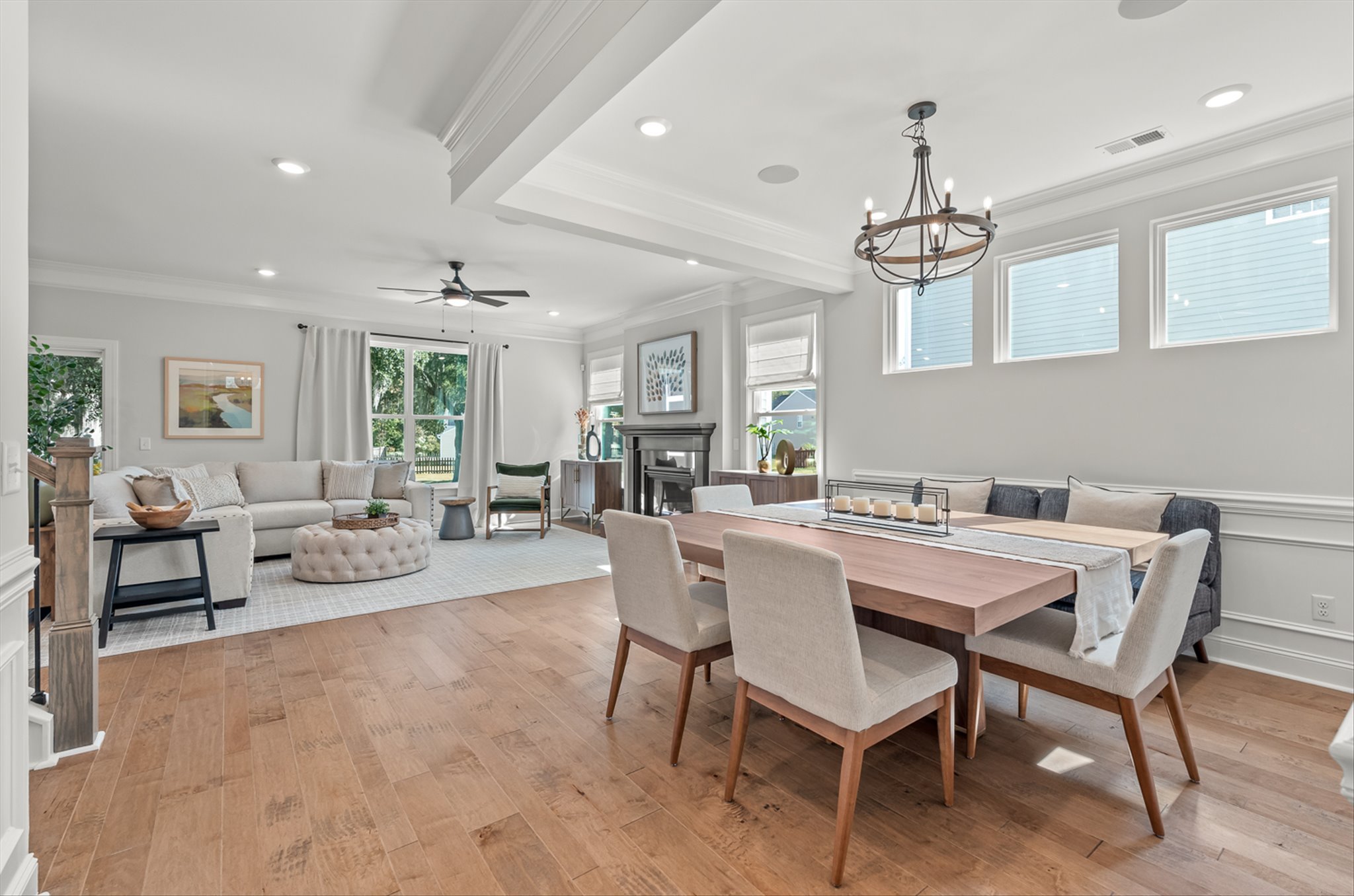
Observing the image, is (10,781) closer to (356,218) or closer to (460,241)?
(356,218)

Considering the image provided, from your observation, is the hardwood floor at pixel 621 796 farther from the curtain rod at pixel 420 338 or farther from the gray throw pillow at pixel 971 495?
the curtain rod at pixel 420 338

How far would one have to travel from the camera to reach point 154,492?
4.58m

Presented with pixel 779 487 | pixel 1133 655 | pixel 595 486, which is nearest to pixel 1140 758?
pixel 1133 655

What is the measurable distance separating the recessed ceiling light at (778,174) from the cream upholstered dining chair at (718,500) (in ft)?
5.81

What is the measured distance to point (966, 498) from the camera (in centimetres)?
383

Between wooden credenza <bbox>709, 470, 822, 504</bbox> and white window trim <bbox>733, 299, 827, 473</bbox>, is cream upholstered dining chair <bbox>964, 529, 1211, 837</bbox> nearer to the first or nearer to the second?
wooden credenza <bbox>709, 470, 822, 504</bbox>

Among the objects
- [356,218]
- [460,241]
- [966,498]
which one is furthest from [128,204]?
[966,498]

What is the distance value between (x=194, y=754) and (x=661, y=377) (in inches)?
209

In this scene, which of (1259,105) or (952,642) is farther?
(1259,105)

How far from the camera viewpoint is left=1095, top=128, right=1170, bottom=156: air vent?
3055 mm

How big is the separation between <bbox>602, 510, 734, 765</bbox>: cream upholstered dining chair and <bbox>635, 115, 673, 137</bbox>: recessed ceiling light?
1847 mm

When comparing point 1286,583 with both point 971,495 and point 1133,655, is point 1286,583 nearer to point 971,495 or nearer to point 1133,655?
point 971,495

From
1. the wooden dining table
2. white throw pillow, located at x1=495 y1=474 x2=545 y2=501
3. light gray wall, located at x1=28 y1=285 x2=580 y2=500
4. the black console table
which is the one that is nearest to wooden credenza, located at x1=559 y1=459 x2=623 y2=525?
white throw pillow, located at x1=495 y1=474 x2=545 y2=501

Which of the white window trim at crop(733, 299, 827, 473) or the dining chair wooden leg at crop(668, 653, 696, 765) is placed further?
the white window trim at crop(733, 299, 827, 473)
